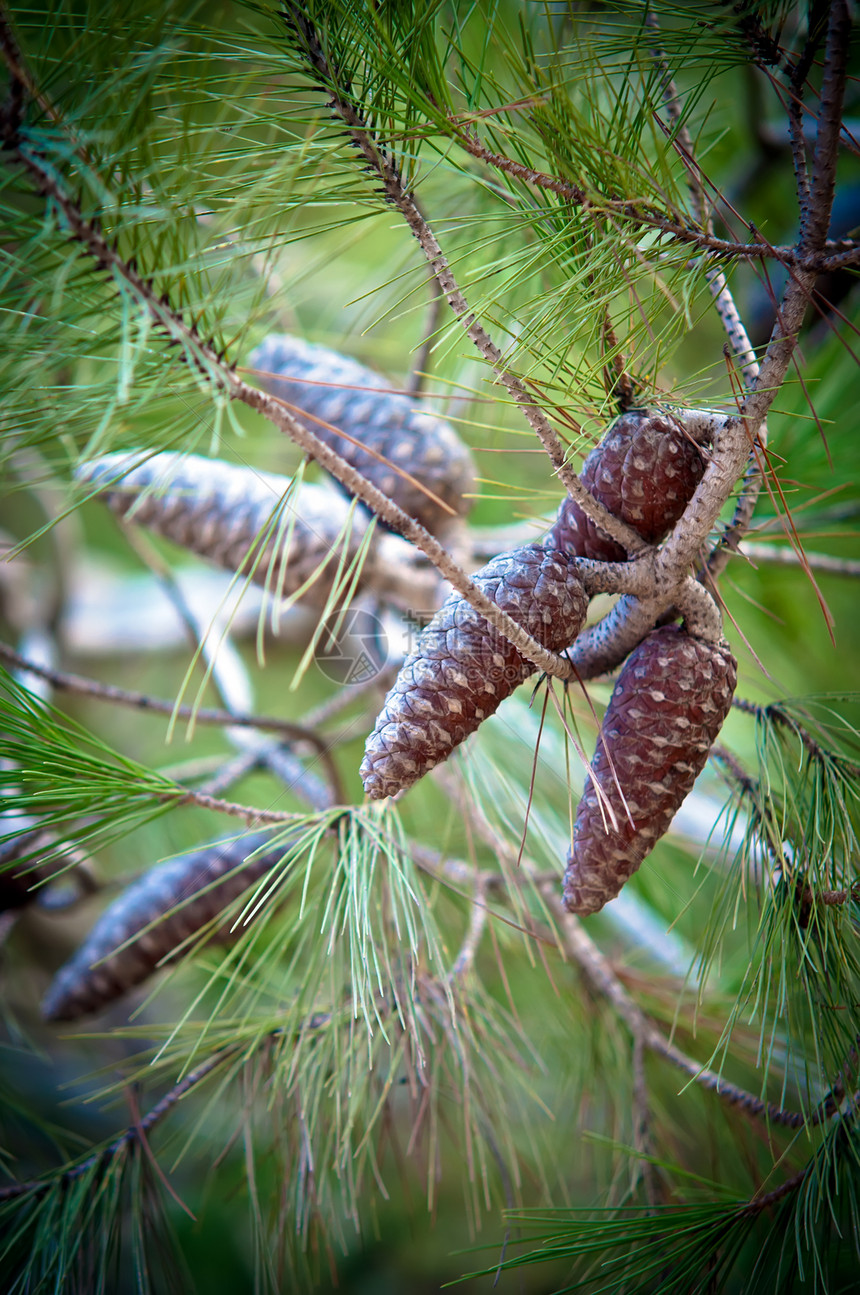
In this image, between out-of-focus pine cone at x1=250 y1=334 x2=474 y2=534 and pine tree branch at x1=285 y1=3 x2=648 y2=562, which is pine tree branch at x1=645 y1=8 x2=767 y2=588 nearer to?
pine tree branch at x1=285 y1=3 x2=648 y2=562

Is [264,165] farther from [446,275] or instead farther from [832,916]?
[832,916]

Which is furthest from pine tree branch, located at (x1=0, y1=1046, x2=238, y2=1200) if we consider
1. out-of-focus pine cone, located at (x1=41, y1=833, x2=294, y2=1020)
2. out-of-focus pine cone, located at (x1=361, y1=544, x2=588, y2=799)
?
out-of-focus pine cone, located at (x1=361, y1=544, x2=588, y2=799)

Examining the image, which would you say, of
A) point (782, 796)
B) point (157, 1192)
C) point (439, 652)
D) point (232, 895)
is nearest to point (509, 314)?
point (439, 652)

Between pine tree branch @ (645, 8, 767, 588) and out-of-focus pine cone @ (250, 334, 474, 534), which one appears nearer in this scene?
pine tree branch @ (645, 8, 767, 588)

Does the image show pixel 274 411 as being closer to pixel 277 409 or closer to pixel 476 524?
pixel 277 409

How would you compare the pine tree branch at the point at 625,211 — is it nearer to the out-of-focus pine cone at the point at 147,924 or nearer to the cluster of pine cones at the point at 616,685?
the cluster of pine cones at the point at 616,685

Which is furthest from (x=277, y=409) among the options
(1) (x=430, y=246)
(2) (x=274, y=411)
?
(1) (x=430, y=246)

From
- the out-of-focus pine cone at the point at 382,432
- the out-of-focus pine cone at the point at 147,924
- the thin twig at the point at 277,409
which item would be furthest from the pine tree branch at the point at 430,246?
the out-of-focus pine cone at the point at 147,924
